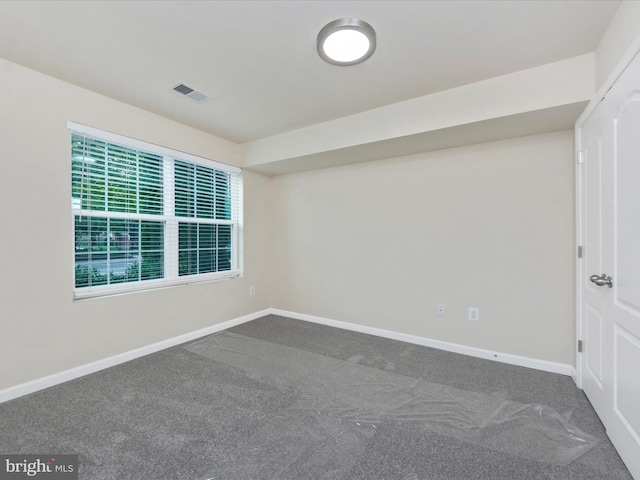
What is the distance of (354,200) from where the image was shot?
12.3 ft

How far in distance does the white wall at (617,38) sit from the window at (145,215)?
11.8 feet

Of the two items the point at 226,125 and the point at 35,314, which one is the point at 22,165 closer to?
the point at 35,314

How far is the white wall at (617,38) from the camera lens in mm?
1502

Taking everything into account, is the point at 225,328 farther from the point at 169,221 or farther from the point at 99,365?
the point at 169,221

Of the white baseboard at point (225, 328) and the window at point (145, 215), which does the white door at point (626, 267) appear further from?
the window at point (145, 215)

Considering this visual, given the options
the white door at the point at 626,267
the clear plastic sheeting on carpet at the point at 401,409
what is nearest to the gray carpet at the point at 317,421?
the clear plastic sheeting on carpet at the point at 401,409

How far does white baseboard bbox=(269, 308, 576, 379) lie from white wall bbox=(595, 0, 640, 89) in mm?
2243

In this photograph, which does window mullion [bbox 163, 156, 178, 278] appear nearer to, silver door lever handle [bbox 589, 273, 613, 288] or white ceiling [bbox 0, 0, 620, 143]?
white ceiling [bbox 0, 0, 620, 143]

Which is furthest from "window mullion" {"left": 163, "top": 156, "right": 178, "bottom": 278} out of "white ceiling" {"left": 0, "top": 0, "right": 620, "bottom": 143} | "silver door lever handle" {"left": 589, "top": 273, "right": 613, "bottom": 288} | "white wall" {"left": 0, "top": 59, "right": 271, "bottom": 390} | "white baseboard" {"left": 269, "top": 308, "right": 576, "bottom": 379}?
"silver door lever handle" {"left": 589, "top": 273, "right": 613, "bottom": 288}

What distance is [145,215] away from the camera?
3.09 m

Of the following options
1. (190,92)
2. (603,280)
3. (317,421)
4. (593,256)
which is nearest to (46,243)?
(190,92)

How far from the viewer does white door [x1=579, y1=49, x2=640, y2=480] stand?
1474mm

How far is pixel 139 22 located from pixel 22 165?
4.86ft

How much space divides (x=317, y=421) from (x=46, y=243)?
98.7 inches
